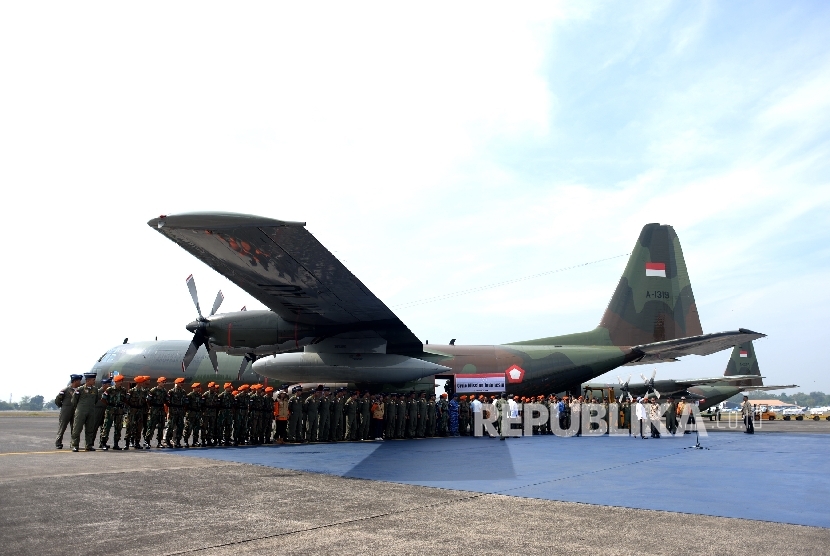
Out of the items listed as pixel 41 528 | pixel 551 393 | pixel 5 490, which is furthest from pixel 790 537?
pixel 551 393

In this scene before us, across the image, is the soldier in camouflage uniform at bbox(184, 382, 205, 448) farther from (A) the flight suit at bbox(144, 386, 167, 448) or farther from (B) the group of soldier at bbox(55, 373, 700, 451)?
(A) the flight suit at bbox(144, 386, 167, 448)

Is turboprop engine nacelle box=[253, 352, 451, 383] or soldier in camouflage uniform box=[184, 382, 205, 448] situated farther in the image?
turboprop engine nacelle box=[253, 352, 451, 383]

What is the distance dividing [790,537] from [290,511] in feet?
19.9

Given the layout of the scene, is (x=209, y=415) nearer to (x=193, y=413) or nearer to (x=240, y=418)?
(x=193, y=413)

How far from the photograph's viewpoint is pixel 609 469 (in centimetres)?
1277

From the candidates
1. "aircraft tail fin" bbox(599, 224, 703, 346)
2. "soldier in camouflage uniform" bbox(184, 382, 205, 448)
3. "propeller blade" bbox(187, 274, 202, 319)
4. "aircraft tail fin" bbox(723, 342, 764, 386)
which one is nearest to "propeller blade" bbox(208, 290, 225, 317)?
"propeller blade" bbox(187, 274, 202, 319)

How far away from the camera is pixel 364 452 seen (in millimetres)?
16188

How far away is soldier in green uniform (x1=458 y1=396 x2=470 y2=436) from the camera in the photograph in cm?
2317

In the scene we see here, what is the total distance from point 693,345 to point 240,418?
56.0ft

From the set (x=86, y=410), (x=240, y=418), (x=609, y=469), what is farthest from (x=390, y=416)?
(x=609, y=469)

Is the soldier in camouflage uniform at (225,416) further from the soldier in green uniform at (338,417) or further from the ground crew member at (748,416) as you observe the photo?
the ground crew member at (748,416)

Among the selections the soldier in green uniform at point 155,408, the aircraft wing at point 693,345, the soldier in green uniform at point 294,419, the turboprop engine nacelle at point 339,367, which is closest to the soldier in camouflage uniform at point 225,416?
the soldier in green uniform at point 155,408

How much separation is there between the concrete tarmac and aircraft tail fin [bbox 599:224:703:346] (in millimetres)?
16587

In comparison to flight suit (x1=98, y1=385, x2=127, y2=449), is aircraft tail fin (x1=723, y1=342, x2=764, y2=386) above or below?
above
